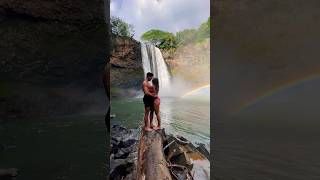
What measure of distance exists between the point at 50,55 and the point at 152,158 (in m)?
19.3

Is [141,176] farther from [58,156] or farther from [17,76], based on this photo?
[17,76]

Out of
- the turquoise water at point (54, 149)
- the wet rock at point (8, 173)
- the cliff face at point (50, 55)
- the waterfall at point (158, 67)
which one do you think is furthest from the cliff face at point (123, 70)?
the cliff face at point (50, 55)

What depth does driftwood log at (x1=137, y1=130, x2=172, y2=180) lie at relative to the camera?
5.04 metres

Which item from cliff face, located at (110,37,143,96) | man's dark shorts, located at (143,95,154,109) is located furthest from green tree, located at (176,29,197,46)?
man's dark shorts, located at (143,95,154,109)

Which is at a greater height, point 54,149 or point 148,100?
point 148,100

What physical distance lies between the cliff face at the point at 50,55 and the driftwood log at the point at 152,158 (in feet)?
58.0

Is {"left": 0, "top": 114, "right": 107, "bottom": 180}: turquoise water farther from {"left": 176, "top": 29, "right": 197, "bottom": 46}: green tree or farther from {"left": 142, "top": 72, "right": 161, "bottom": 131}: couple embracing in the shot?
{"left": 142, "top": 72, "right": 161, "bottom": 131}: couple embracing

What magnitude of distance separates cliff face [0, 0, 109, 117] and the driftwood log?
58.0 ft

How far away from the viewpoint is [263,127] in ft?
66.7

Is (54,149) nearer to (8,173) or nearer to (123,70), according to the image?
(8,173)

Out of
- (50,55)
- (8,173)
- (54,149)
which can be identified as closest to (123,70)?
(8,173)

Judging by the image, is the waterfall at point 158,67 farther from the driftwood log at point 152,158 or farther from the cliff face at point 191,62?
the driftwood log at point 152,158

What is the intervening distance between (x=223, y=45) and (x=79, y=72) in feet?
30.1

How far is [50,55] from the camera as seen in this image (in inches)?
919
